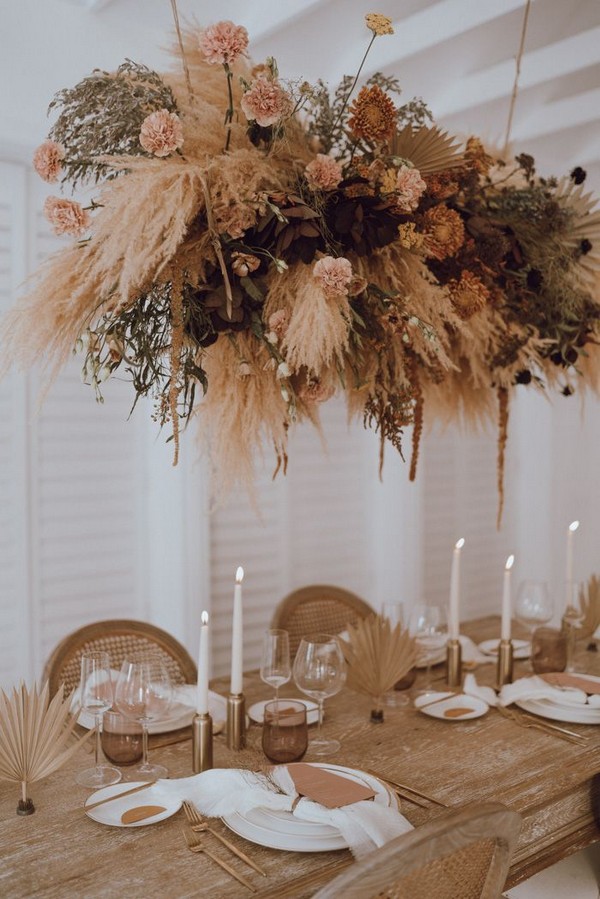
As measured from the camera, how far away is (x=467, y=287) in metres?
1.63

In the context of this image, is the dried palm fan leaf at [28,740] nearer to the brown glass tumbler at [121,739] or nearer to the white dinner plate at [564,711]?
the brown glass tumbler at [121,739]

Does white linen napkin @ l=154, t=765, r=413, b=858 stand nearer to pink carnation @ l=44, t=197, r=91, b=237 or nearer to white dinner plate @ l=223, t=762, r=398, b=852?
white dinner plate @ l=223, t=762, r=398, b=852

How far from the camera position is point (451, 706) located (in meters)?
1.80

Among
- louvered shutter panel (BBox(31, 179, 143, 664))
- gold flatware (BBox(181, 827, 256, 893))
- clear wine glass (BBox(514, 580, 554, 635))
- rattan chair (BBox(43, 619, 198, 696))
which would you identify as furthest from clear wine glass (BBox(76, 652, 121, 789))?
louvered shutter panel (BBox(31, 179, 143, 664))

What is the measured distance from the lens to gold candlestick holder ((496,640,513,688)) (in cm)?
195

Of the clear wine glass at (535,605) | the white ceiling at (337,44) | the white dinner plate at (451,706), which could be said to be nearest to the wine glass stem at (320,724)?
the white dinner plate at (451,706)

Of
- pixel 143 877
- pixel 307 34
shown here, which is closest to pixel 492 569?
pixel 307 34

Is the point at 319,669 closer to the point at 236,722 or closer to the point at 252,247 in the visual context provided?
the point at 236,722

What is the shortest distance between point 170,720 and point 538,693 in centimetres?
76

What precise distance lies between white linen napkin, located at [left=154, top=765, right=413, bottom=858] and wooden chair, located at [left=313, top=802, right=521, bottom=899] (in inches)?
6.1

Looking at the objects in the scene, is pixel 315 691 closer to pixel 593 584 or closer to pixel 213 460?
pixel 213 460

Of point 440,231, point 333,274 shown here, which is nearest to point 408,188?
point 440,231

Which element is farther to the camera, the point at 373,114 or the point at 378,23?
the point at 373,114

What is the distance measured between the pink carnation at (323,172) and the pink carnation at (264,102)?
11 centimetres
